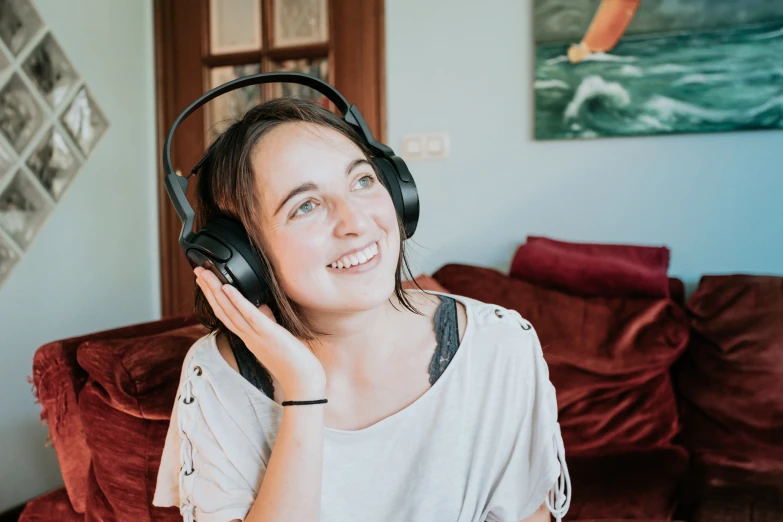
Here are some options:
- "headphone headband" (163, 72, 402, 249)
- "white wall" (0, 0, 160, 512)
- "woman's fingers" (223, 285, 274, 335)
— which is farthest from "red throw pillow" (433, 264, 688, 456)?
"white wall" (0, 0, 160, 512)

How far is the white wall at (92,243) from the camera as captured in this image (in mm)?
1909

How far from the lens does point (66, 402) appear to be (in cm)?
122

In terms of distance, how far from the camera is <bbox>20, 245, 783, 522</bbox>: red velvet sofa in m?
1.18

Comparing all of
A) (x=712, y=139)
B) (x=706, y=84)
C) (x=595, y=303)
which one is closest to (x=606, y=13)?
(x=706, y=84)

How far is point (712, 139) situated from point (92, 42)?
2364mm

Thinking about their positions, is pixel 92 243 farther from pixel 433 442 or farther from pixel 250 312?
pixel 433 442

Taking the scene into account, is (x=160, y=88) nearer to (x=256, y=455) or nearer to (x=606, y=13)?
(x=606, y=13)

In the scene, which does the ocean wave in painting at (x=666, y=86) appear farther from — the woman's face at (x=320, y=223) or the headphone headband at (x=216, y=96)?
the woman's face at (x=320, y=223)

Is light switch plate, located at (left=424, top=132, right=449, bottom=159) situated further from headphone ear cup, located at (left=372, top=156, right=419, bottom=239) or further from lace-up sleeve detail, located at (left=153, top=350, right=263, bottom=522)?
lace-up sleeve detail, located at (left=153, top=350, right=263, bottom=522)

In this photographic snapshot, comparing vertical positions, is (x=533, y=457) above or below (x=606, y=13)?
below

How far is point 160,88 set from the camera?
2.56 meters

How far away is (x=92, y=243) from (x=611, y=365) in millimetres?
1968

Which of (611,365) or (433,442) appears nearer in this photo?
(433,442)

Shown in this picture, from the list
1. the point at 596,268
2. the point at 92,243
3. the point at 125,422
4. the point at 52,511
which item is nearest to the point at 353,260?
the point at 125,422
